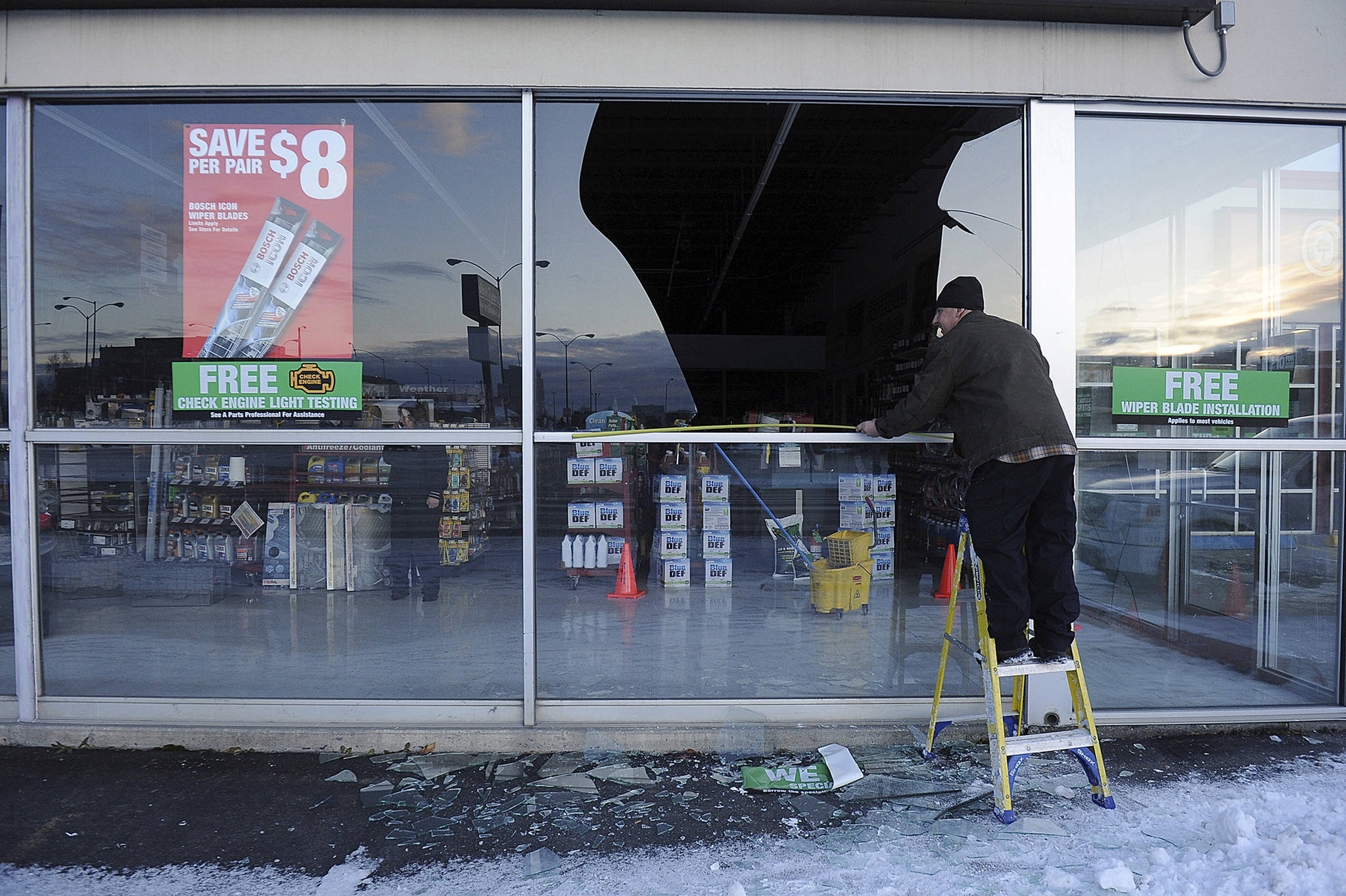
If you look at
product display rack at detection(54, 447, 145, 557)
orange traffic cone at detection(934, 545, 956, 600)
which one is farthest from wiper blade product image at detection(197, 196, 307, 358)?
orange traffic cone at detection(934, 545, 956, 600)

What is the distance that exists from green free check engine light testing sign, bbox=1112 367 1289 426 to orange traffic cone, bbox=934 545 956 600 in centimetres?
127

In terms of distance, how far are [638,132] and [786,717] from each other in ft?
14.4

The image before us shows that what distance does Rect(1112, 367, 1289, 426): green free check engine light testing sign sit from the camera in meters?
3.93

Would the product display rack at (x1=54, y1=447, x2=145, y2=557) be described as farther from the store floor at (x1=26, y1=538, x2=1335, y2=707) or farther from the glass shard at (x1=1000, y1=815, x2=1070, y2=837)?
the glass shard at (x1=1000, y1=815, x2=1070, y2=837)

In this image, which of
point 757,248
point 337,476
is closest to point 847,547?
point 337,476

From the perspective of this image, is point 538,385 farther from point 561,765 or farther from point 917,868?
point 917,868

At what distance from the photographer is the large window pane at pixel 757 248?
4254 mm

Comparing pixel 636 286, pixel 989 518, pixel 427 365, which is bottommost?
pixel 989 518

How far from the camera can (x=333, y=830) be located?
2877mm

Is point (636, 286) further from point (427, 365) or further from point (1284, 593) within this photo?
point (1284, 593)

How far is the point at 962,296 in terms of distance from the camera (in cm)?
337

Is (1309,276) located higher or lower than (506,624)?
higher

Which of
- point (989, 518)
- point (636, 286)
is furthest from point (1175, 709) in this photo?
point (636, 286)

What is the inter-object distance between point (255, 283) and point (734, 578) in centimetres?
323
